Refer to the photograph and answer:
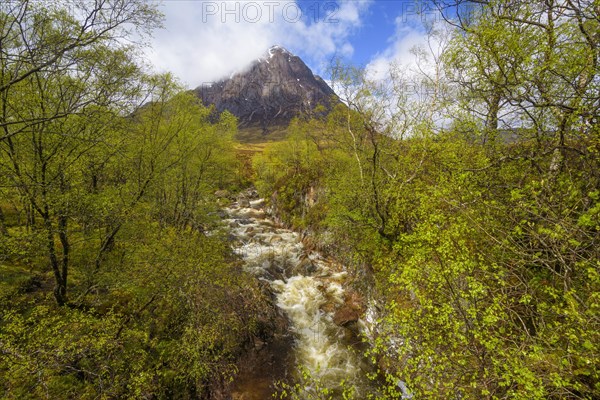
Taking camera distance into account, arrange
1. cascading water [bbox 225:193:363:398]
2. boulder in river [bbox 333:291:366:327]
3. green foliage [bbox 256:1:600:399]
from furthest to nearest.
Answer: boulder in river [bbox 333:291:366:327]
cascading water [bbox 225:193:363:398]
green foliage [bbox 256:1:600:399]

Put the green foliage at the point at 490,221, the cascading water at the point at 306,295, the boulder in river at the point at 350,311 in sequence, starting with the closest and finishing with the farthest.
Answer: the green foliage at the point at 490,221
the cascading water at the point at 306,295
the boulder in river at the point at 350,311

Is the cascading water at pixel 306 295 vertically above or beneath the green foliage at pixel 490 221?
beneath

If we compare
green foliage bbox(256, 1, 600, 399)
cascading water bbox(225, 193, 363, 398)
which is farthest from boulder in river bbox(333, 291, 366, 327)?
green foliage bbox(256, 1, 600, 399)

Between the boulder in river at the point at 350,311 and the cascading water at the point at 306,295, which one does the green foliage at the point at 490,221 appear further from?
the cascading water at the point at 306,295

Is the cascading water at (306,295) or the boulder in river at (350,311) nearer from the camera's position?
the cascading water at (306,295)

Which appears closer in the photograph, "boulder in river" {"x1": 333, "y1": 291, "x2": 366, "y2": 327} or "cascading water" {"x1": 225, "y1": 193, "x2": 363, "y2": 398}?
"cascading water" {"x1": 225, "y1": 193, "x2": 363, "y2": 398}

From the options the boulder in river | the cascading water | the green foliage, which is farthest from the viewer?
the boulder in river

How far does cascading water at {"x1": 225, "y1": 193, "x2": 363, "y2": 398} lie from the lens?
14.5m

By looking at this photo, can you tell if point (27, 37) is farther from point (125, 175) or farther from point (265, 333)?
point (265, 333)

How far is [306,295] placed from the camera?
810 inches

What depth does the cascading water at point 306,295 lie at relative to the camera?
47.5ft

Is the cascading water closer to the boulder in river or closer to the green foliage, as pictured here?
the boulder in river

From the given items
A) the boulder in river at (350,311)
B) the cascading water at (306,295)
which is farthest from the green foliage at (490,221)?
the cascading water at (306,295)

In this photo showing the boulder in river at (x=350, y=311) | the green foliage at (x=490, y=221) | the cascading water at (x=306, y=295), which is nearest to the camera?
the green foliage at (x=490, y=221)
